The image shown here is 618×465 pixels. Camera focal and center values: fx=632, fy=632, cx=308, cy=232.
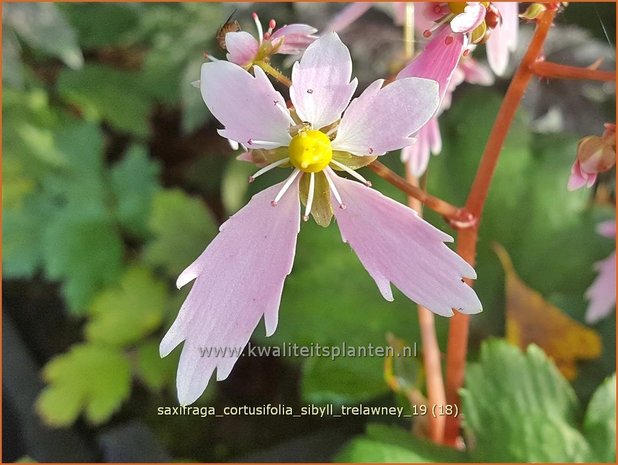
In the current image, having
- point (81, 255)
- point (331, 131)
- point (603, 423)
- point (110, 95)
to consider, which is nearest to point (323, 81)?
point (331, 131)

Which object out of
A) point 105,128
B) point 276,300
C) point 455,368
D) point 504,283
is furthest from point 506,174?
point 105,128

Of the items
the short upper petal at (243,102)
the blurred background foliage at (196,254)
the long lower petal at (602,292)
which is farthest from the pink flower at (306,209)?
the long lower petal at (602,292)

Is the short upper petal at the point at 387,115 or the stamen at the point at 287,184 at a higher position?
the short upper petal at the point at 387,115

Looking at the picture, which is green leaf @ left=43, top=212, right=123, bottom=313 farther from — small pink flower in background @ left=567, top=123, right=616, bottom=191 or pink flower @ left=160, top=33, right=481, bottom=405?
small pink flower in background @ left=567, top=123, right=616, bottom=191

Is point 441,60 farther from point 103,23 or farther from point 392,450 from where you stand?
point 103,23

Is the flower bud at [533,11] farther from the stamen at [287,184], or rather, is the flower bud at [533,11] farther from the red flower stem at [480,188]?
the stamen at [287,184]

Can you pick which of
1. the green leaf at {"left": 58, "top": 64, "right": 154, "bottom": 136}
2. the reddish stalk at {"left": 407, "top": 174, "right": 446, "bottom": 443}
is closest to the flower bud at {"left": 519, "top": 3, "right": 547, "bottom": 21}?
the reddish stalk at {"left": 407, "top": 174, "right": 446, "bottom": 443}
